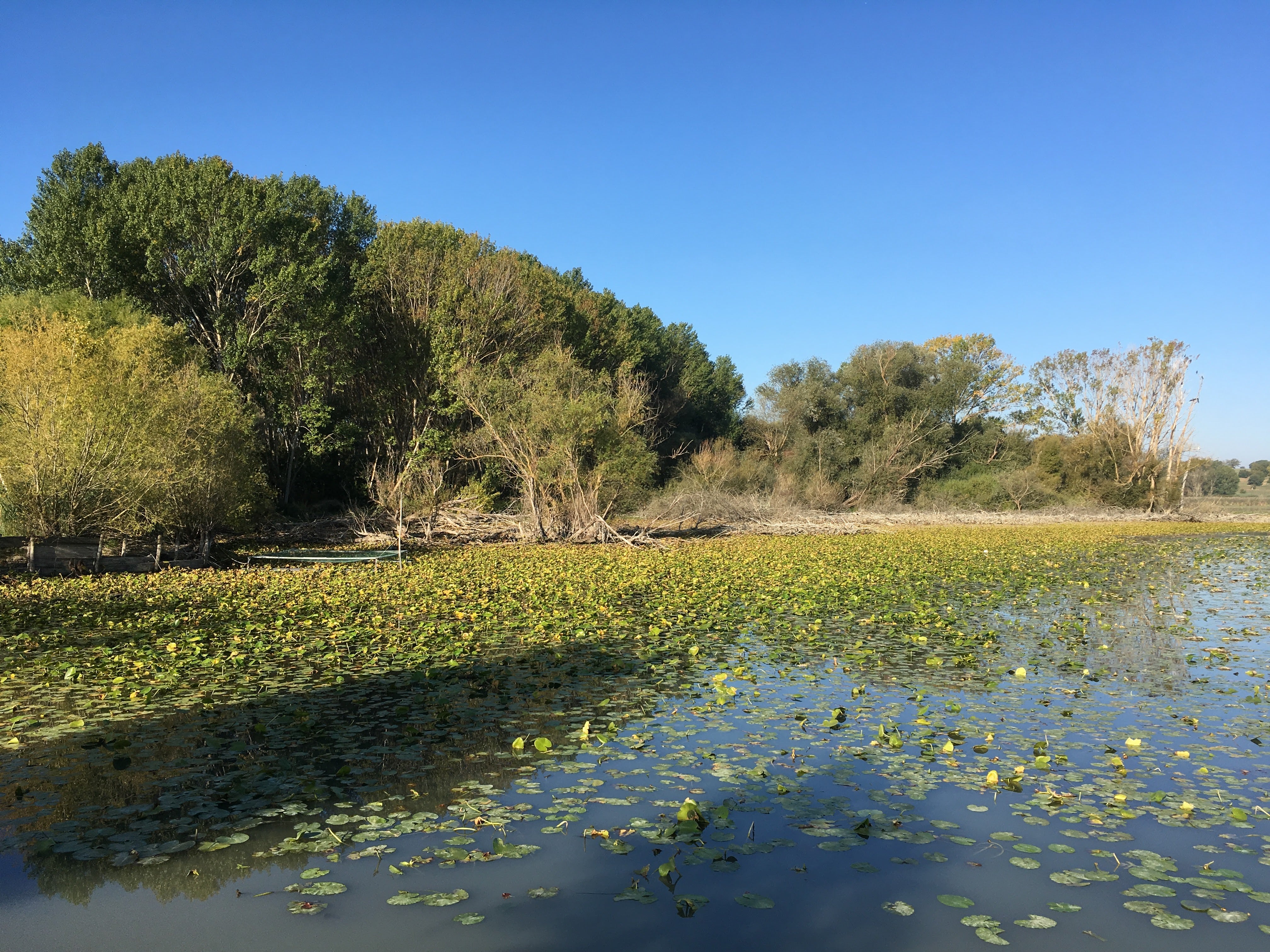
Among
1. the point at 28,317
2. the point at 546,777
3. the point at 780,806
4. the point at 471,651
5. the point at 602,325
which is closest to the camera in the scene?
the point at 780,806

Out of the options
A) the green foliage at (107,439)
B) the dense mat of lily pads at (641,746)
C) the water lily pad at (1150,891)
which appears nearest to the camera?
the water lily pad at (1150,891)

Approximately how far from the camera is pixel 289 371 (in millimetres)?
28359

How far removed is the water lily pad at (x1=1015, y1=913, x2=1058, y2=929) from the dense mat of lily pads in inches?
1.0

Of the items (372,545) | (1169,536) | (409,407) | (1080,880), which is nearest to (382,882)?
(1080,880)

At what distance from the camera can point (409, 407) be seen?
31484 millimetres

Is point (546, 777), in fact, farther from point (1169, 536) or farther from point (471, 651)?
point (1169, 536)

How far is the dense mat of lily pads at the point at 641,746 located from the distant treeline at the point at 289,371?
4325 mm

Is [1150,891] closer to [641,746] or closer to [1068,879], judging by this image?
[1068,879]

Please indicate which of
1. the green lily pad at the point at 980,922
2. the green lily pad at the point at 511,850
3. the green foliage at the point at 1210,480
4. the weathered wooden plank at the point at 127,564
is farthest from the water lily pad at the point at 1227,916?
the green foliage at the point at 1210,480

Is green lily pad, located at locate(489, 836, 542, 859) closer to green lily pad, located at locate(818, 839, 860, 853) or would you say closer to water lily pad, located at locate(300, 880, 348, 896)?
water lily pad, located at locate(300, 880, 348, 896)

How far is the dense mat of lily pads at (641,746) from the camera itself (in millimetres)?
4281

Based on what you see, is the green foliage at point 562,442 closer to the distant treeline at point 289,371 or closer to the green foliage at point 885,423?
the distant treeline at point 289,371

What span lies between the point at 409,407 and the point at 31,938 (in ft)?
94.5

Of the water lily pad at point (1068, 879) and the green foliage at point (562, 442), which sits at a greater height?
the green foliage at point (562, 442)
